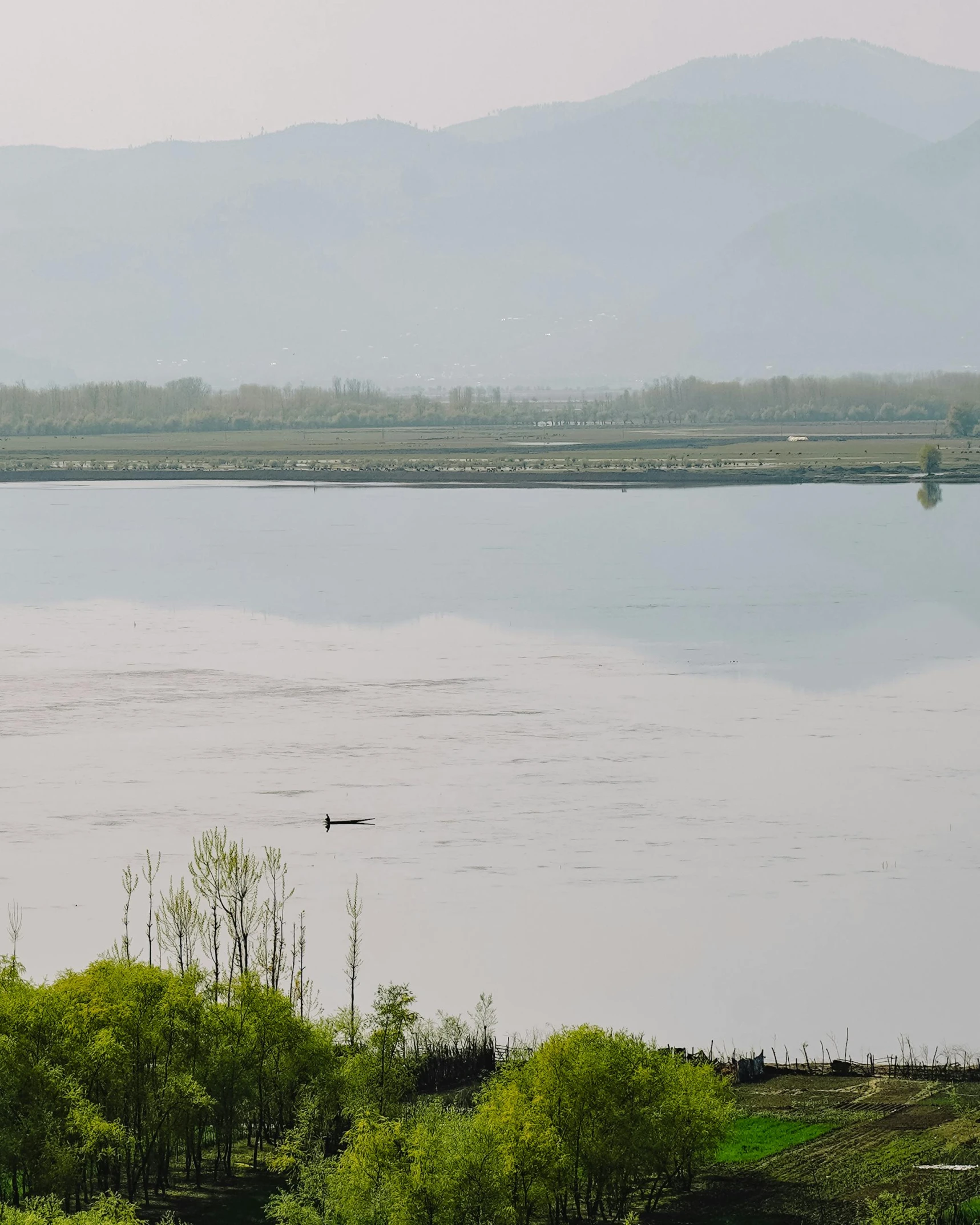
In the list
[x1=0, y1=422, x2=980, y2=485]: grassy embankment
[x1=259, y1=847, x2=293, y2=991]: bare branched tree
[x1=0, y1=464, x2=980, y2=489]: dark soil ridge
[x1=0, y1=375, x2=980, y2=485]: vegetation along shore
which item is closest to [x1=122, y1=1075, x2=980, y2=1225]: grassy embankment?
[x1=259, y1=847, x2=293, y2=991]: bare branched tree

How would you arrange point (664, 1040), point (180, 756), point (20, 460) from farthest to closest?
point (20, 460) < point (180, 756) < point (664, 1040)

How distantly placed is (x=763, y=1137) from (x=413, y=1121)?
4.35m

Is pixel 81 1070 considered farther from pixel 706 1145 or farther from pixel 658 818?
pixel 658 818

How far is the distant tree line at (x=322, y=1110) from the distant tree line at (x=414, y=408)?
118 m

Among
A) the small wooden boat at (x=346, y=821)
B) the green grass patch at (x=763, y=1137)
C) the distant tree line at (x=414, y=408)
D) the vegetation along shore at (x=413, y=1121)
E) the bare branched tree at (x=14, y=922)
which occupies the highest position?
the distant tree line at (x=414, y=408)

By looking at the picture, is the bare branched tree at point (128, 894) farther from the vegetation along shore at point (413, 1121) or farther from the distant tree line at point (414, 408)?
the distant tree line at point (414, 408)

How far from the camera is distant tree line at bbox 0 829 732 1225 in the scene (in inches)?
753

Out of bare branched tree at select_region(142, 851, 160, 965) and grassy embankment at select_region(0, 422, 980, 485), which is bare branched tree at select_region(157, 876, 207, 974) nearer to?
bare branched tree at select_region(142, 851, 160, 965)

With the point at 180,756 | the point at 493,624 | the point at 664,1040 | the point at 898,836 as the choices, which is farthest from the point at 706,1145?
the point at 493,624

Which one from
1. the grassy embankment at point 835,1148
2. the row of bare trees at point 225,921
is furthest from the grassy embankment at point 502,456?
the grassy embankment at point 835,1148

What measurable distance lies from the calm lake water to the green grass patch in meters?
2.41

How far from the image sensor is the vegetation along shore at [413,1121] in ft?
63.5

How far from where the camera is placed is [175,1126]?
21281mm

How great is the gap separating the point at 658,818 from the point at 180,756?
9.37 metres
